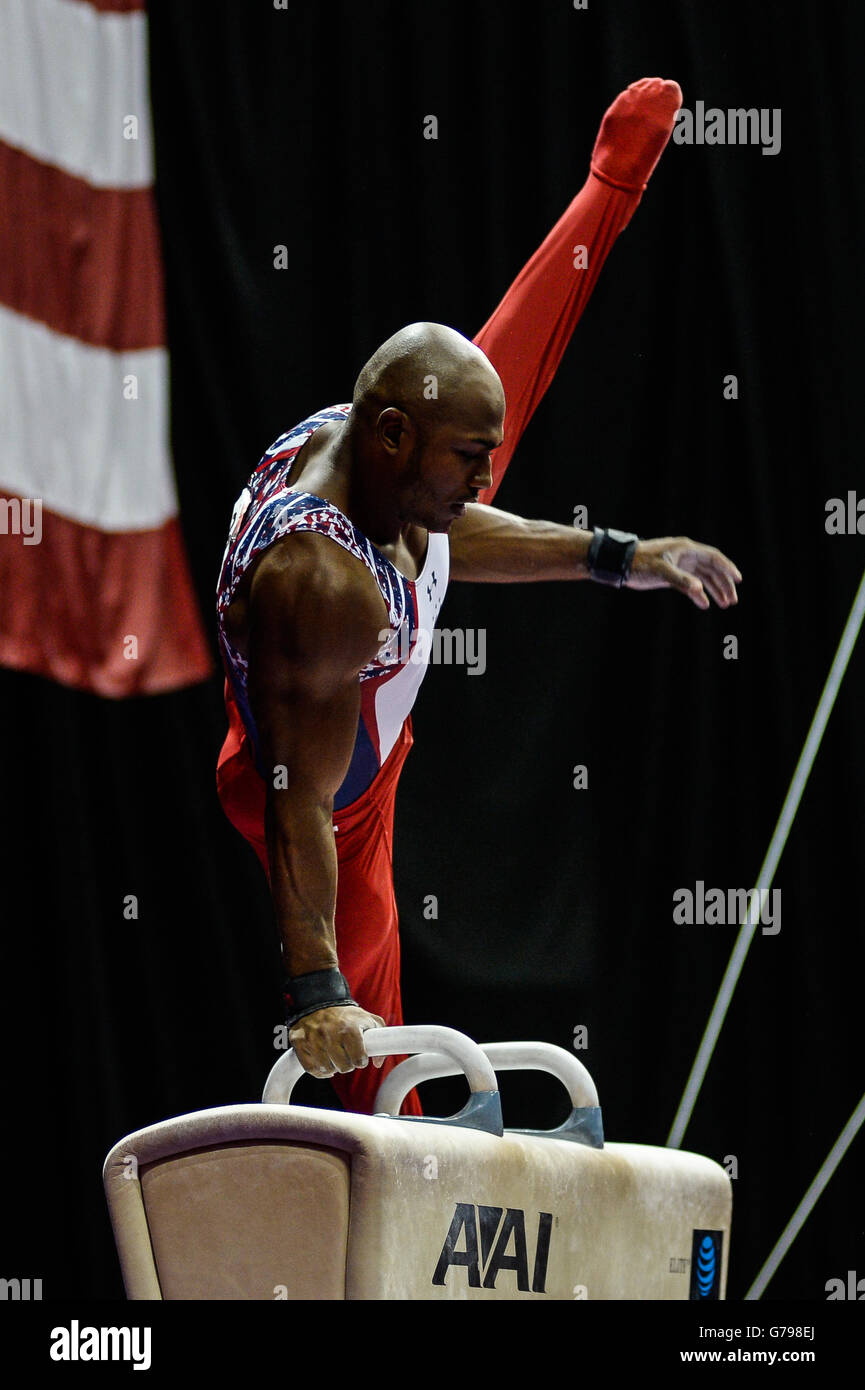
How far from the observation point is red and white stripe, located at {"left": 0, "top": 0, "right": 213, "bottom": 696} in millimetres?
3361

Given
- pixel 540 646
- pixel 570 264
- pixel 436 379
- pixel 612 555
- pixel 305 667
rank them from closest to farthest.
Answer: pixel 305 667 → pixel 436 379 → pixel 612 555 → pixel 570 264 → pixel 540 646

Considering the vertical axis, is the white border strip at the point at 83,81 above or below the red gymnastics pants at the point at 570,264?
above

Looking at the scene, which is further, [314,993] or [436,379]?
[436,379]

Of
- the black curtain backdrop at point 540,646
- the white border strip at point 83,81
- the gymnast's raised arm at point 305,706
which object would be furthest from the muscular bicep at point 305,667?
the white border strip at point 83,81

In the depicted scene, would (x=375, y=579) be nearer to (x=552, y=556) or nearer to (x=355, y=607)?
(x=355, y=607)

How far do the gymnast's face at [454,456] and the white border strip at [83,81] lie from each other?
1.67 metres

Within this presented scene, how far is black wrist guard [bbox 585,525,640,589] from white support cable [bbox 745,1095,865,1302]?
1410 millimetres

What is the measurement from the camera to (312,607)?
1.96 metres

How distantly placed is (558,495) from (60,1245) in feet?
6.02

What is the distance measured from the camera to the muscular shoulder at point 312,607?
1.96 meters

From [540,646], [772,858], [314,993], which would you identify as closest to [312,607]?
[314,993]

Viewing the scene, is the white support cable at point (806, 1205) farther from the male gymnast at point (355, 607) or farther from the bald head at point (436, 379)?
the bald head at point (436, 379)

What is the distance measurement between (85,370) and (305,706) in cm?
170
